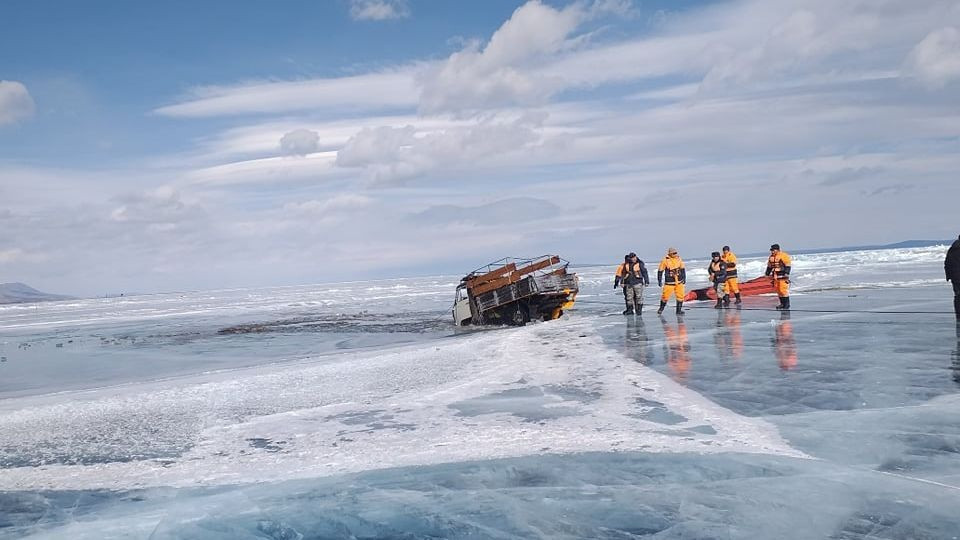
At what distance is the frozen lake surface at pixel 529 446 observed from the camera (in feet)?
16.9

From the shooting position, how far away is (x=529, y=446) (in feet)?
23.1

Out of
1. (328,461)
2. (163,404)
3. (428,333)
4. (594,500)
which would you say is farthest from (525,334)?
(594,500)

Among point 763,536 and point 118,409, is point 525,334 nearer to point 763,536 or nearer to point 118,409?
point 118,409

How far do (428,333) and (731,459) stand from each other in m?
20.0

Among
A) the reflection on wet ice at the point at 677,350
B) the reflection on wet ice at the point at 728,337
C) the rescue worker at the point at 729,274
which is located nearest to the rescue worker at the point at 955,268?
the reflection on wet ice at the point at 728,337

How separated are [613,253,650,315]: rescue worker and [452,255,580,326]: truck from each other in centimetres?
288

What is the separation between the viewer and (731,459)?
20.4ft

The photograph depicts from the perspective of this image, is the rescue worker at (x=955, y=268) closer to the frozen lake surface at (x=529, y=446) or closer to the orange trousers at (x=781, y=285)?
the frozen lake surface at (x=529, y=446)

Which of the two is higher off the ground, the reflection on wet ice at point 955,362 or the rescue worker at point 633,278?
the rescue worker at point 633,278

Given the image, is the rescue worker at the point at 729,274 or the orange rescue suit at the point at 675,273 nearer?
the orange rescue suit at the point at 675,273

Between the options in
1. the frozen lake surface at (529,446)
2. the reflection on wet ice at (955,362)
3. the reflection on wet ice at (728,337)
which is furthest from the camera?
the reflection on wet ice at (728,337)

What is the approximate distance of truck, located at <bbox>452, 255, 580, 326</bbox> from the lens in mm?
24453

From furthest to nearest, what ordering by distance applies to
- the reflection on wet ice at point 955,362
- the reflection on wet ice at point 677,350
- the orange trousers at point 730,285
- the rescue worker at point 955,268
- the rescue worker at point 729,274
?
the orange trousers at point 730,285 < the rescue worker at point 729,274 < the rescue worker at point 955,268 < the reflection on wet ice at point 677,350 < the reflection on wet ice at point 955,362

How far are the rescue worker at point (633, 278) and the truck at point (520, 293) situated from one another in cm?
288
